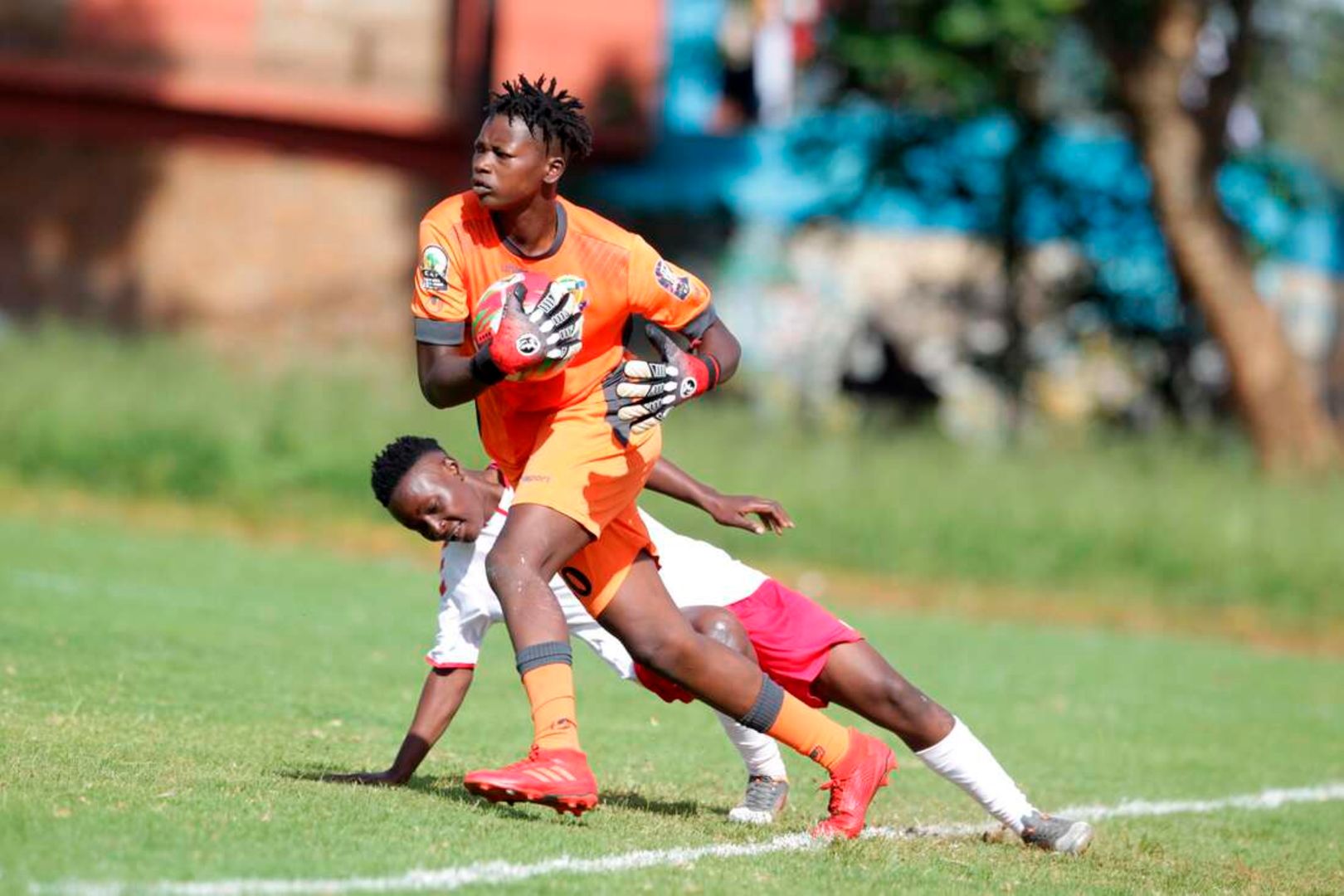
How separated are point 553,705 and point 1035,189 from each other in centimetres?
2014

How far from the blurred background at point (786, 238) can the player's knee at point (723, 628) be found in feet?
36.7

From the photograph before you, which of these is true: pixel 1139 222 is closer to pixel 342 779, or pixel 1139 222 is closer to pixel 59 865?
pixel 342 779

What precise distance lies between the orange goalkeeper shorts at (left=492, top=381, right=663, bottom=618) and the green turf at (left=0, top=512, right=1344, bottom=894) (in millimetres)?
859

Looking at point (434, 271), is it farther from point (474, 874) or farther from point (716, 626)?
point (474, 874)

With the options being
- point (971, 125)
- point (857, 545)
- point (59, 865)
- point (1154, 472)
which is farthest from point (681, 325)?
point (971, 125)

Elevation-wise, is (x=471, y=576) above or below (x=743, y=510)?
below

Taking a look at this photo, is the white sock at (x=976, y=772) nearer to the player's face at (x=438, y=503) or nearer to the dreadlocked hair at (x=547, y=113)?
the player's face at (x=438, y=503)

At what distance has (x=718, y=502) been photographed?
6926 millimetres

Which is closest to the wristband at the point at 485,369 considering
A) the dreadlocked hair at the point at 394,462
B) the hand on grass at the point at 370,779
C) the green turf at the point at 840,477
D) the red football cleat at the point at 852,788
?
the dreadlocked hair at the point at 394,462

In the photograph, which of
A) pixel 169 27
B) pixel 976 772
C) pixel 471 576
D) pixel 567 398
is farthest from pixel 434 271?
pixel 169 27

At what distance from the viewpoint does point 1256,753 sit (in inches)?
404

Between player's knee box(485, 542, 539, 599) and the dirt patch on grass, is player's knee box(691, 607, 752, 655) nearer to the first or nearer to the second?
player's knee box(485, 542, 539, 599)

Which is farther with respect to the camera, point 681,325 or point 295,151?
point 295,151

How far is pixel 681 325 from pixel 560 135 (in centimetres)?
79
